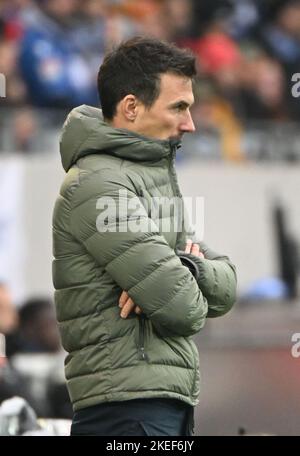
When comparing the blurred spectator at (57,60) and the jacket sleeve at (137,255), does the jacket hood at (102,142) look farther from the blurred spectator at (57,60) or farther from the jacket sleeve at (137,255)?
the blurred spectator at (57,60)

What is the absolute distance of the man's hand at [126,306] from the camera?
11.7 ft

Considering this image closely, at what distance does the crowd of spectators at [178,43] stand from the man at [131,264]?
5.65m

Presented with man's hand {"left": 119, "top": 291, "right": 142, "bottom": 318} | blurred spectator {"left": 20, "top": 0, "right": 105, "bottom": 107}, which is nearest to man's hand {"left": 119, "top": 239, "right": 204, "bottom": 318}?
man's hand {"left": 119, "top": 291, "right": 142, "bottom": 318}

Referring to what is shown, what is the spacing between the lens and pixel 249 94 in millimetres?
11734

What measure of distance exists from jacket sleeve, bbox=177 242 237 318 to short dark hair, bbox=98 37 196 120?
0.49 meters

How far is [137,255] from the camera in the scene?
11.6 ft

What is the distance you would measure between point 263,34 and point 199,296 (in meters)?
8.93

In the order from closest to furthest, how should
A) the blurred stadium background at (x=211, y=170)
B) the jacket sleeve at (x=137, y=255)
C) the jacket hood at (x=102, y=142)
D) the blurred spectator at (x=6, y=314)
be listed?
the jacket sleeve at (x=137, y=255) → the jacket hood at (x=102, y=142) → the blurred stadium background at (x=211, y=170) → the blurred spectator at (x=6, y=314)

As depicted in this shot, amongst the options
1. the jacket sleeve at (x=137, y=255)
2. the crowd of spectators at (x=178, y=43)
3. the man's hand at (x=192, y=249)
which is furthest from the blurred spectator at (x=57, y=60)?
the jacket sleeve at (x=137, y=255)

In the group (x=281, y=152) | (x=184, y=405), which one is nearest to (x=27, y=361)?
(x=281, y=152)

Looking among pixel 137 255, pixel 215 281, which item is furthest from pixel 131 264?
pixel 215 281

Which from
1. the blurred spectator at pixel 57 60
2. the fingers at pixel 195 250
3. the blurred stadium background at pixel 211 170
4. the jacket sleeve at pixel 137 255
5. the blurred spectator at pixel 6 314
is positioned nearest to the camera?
the jacket sleeve at pixel 137 255
